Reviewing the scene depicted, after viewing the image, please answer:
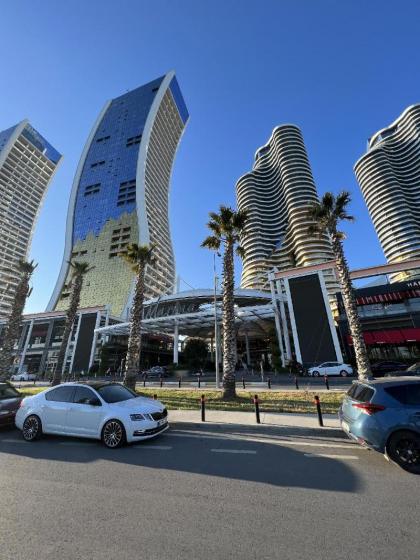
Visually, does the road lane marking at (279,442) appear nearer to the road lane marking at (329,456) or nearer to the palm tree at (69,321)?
the road lane marking at (329,456)

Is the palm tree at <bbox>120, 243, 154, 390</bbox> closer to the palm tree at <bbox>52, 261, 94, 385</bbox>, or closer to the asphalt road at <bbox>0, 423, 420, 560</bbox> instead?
the palm tree at <bbox>52, 261, 94, 385</bbox>

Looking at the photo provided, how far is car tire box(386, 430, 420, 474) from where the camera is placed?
508 centimetres

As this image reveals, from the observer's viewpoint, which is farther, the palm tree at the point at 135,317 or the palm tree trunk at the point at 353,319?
the palm tree at the point at 135,317

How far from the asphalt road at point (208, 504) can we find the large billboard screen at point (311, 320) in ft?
96.1

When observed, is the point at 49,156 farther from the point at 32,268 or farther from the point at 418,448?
the point at 418,448

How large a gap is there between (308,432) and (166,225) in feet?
349

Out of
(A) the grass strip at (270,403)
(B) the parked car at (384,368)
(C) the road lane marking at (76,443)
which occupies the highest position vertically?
(B) the parked car at (384,368)

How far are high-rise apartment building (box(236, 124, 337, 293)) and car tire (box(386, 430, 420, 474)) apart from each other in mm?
87327

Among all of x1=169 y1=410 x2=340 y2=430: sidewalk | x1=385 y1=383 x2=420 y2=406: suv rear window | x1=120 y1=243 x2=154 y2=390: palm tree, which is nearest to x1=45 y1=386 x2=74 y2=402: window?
x1=169 y1=410 x2=340 y2=430: sidewalk

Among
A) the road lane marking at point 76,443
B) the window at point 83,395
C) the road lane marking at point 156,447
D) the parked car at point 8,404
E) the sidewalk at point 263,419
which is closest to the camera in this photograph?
the road lane marking at point 156,447

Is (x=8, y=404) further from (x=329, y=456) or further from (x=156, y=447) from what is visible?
(x=329, y=456)

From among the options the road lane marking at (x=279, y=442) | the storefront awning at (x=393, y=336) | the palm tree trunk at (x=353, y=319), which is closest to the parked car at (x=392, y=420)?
the road lane marking at (x=279, y=442)

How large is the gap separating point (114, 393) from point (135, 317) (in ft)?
37.4

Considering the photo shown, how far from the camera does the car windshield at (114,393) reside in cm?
774
